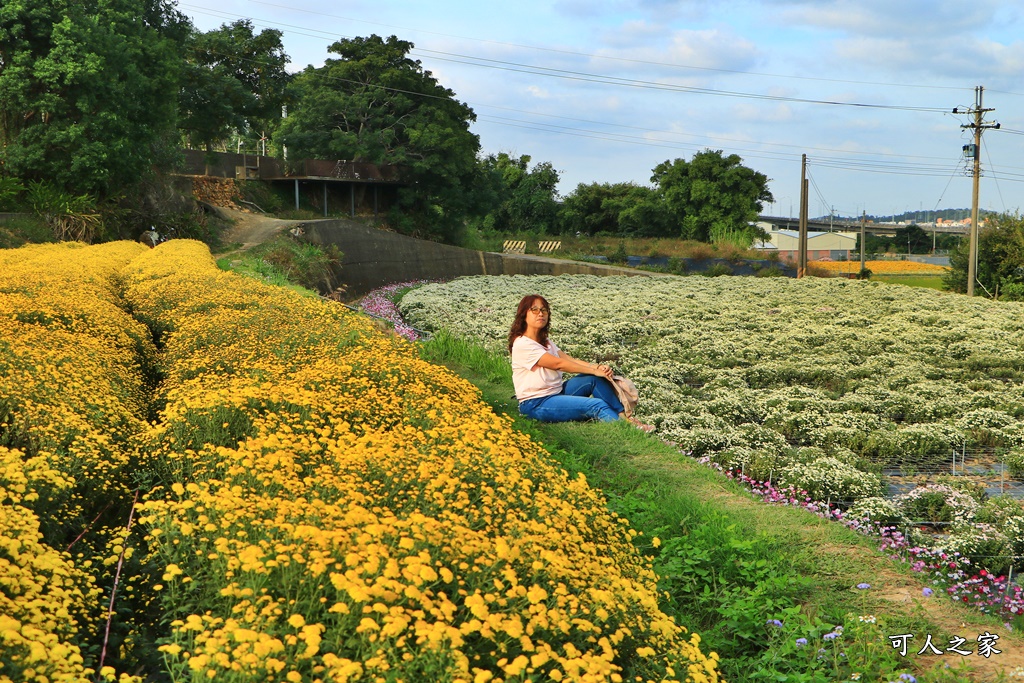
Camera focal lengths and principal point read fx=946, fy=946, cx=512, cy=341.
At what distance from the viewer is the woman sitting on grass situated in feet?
25.7

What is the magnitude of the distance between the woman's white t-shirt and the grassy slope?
27cm

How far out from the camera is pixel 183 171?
37.4 meters

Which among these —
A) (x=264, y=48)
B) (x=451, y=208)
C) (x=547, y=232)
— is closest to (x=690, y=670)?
(x=264, y=48)

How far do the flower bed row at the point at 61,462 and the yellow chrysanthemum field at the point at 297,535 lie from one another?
2cm

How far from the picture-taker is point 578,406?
26.5 feet

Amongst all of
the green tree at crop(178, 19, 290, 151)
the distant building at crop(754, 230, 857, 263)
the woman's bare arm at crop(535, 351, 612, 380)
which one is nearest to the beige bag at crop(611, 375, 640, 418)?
the woman's bare arm at crop(535, 351, 612, 380)

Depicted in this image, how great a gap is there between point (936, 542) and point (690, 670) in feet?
11.8

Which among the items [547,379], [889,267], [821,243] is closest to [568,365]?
[547,379]

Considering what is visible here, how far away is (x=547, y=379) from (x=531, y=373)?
6.2 inches

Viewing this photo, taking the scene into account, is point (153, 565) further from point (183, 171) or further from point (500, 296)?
point (183, 171)

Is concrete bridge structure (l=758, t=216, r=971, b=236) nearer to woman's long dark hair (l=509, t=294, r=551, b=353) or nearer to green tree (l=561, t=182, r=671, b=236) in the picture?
green tree (l=561, t=182, r=671, b=236)

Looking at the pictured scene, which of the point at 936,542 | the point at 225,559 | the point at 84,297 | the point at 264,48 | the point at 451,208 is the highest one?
the point at 264,48

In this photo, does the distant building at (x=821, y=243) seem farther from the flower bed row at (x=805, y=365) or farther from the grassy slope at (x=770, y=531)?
the grassy slope at (x=770, y=531)

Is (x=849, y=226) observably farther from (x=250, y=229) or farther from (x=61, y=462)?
(x=61, y=462)
